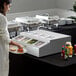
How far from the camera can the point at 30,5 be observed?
4.32 meters

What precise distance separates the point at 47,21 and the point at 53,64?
141 centimetres

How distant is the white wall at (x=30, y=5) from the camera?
161 inches

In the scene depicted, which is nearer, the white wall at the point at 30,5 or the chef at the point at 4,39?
the chef at the point at 4,39

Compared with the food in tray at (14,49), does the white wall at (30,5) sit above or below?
above

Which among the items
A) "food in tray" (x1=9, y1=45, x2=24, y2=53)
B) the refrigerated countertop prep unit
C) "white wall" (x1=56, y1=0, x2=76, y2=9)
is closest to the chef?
"food in tray" (x1=9, y1=45, x2=24, y2=53)

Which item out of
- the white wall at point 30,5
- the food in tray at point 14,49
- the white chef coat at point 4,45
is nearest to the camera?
the white chef coat at point 4,45

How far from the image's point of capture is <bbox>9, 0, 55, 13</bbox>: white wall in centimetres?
409

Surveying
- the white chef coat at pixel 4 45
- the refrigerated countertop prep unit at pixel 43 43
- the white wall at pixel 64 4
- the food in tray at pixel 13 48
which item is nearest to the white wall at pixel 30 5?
the white wall at pixel 64 4

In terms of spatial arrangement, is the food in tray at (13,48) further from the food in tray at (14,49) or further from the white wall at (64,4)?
the white wall at (64,4)

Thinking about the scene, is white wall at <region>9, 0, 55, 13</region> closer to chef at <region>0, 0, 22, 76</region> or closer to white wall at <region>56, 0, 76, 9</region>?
white wall at <region>56, 0, 76, 9</region>

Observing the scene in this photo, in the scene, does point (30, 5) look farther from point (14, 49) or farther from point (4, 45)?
point (4, 45)

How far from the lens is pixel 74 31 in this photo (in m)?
3.52

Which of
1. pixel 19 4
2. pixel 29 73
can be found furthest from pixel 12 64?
pixel 19 4

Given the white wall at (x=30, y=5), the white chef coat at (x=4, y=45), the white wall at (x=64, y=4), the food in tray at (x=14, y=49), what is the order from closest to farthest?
1. the white chef coat at (x=4, y=45)
2. the food in tray at (x=14, y=49)
3. the white wall at (x=30, y=5)
4. the white wall at (x=64, y=4)
